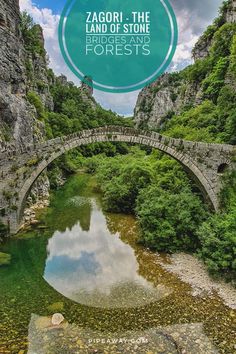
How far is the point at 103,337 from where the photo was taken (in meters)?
7.61

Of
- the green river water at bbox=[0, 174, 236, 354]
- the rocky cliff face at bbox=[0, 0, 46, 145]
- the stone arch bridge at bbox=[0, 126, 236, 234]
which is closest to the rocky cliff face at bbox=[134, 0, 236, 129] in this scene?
the rocky cliff face at bbox=[0, 0, 46, 145]

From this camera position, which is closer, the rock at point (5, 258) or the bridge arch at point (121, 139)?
the rock at point (5, 258)

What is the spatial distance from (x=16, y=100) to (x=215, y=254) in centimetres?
1703

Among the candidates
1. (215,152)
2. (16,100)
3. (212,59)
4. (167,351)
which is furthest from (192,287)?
(212,59)

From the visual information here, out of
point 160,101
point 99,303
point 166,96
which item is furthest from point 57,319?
point 160,101

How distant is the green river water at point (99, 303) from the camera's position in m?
7.30

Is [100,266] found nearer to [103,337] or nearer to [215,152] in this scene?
[103,337]

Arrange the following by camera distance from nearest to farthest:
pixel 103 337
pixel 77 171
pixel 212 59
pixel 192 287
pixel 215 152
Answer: pixel 103 337
pixel 192 287
pixel 215 152
pixel 212 59
pixel 77 171

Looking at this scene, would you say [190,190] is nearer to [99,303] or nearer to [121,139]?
[121,139]

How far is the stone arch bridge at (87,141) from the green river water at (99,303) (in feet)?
5.90

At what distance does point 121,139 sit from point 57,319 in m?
9.02

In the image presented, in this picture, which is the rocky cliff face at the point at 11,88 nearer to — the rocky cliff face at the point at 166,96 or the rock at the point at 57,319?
the rock at the point at 57,319

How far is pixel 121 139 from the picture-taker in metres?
15.1

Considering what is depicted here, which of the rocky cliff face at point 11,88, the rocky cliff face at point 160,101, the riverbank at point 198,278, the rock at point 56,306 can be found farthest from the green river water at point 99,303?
the rocky cliff face at point 160,101
